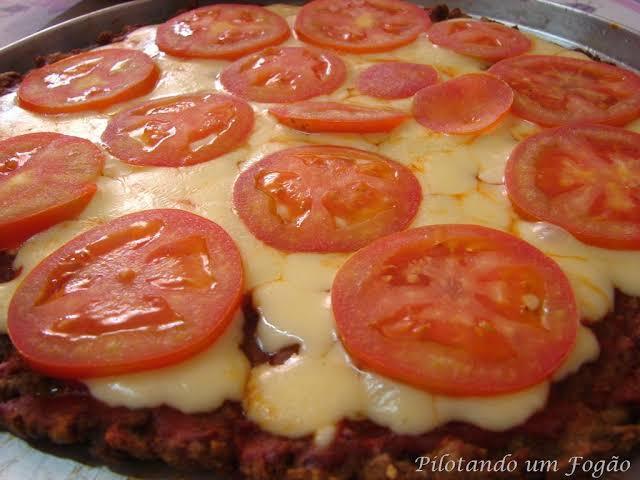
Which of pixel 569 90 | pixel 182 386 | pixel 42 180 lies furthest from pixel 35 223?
pixel 569 90

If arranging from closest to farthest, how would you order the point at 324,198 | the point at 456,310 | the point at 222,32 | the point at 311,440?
the point at 311,440 < the point at 456,310 < the point at 324,198 < the point at 222,32

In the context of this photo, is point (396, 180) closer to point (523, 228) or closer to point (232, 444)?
point (523, 228)

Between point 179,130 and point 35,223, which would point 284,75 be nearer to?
point 179,130

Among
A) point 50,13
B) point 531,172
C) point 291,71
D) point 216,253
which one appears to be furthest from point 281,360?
point 50,13

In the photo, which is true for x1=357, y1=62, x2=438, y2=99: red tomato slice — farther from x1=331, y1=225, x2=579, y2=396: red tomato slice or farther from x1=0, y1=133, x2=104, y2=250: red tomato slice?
x1=0, y1=133, x2=104, y2=250: red tomato slice

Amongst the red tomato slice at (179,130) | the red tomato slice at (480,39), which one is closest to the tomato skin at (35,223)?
the red tomato slice at (179,130)
